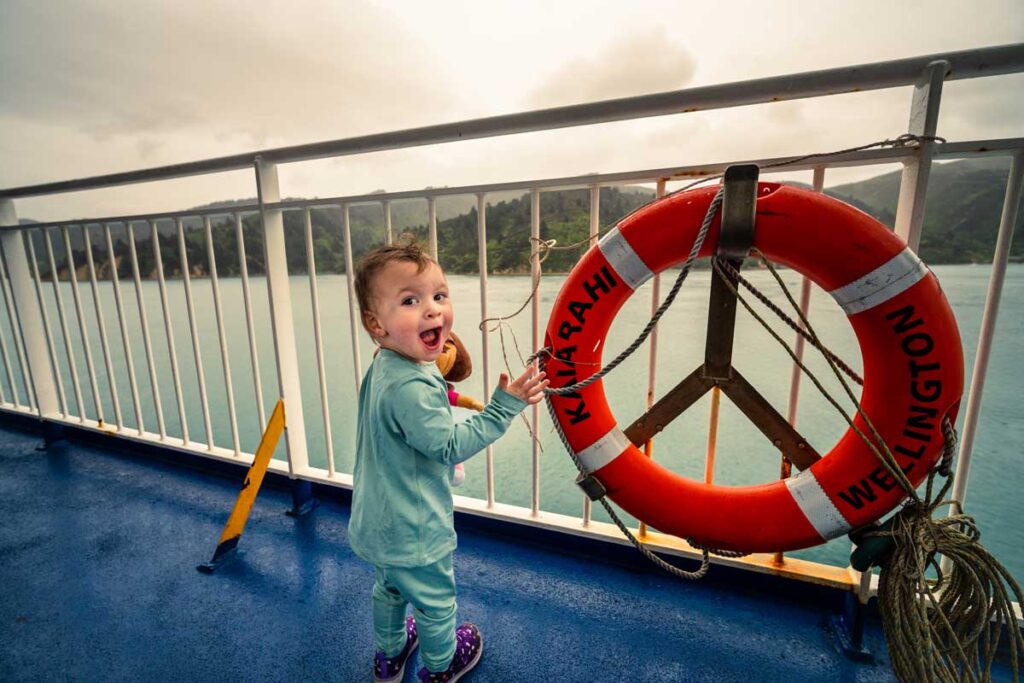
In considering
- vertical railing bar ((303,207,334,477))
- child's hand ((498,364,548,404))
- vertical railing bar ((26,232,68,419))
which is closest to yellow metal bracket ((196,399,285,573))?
vertical railing bar ((303,207,334,477))

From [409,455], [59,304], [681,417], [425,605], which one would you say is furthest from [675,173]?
[59,304]

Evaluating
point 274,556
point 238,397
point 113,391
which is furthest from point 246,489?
point 238,397

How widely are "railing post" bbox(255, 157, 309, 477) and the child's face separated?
899 millimetres

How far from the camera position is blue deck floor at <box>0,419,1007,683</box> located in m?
1.01

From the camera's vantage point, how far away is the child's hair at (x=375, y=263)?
80cm

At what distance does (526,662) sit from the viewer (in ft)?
3.35

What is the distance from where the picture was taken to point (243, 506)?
4.55 ft

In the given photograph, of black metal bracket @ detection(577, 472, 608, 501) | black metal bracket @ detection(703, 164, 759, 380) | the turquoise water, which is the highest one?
black metal bracket @ detection(703, 164, 759, 380)

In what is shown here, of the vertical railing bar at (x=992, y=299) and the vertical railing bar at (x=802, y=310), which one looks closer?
the vertical railing bar at (x=992, y=299)

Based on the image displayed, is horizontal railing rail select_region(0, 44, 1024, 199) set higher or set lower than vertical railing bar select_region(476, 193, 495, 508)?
higher

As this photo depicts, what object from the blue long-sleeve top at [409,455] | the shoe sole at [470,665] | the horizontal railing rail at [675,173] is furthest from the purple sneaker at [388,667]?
the horizontal railing rail at [675,173]

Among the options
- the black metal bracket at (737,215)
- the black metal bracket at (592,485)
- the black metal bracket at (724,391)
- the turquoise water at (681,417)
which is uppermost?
the black metal bracket at (737,215)

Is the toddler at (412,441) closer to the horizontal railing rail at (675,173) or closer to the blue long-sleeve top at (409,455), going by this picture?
the blue long-sleeve top at (409,455)

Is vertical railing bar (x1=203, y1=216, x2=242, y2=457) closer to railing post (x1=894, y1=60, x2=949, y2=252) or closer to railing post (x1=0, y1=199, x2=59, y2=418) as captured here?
railing post (x1=0, y1=199, x2=59, y2=418)
